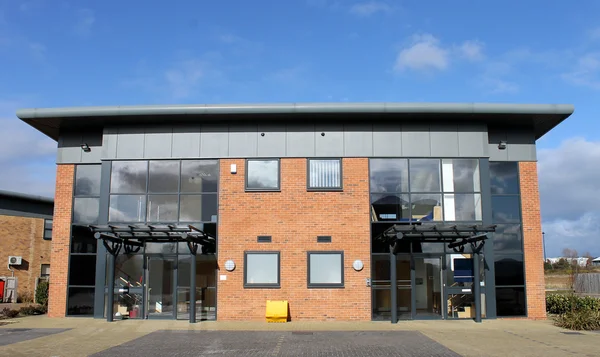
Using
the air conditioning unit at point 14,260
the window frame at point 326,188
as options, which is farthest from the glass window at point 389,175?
the air conditioning unit at point 14,260

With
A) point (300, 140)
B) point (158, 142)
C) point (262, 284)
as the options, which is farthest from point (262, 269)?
point (158, 142)

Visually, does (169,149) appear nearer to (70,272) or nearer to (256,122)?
(256,122)

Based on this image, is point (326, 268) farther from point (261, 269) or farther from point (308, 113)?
point (308, 113)

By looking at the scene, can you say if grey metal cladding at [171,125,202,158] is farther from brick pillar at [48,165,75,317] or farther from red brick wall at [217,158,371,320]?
brick pillar at [48,165,75,317]

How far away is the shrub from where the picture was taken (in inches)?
640

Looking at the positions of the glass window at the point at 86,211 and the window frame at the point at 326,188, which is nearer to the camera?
the window frame at the point at 326,188

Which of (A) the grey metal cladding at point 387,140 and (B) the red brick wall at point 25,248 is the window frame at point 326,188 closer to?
(A) the grey metal cladding at point 387,140

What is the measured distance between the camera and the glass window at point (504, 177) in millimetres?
19391

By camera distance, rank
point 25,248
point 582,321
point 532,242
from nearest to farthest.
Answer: point 582,321, point 532,242, point 25,248

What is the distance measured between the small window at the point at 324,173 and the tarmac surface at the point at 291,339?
15.2ft

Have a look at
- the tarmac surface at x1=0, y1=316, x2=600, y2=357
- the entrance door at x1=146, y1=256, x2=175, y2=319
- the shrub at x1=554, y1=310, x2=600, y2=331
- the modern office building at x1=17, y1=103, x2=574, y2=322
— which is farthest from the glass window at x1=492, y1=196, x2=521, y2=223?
the entrance door at x1=146, y1=256, x2=175, y2=319

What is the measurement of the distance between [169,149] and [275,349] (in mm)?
9140

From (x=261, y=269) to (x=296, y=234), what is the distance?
166 centimetres

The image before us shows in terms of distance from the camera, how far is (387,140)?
62.8ft
